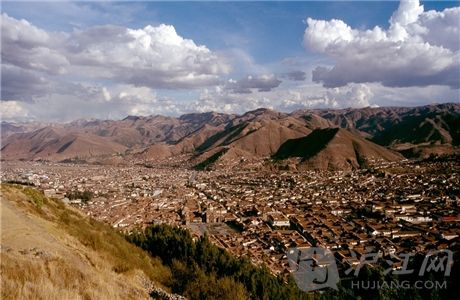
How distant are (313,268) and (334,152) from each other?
304 ft

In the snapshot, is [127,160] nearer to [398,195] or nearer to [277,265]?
[398,195]

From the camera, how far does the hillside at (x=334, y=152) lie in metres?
111


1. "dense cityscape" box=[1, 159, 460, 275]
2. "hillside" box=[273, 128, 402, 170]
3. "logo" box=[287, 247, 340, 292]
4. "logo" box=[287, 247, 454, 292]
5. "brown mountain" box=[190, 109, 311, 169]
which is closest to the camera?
"logo" box=[287, 247, 454, 292]

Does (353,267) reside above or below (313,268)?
above

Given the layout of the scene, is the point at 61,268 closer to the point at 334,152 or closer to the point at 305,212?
the point at 305,212

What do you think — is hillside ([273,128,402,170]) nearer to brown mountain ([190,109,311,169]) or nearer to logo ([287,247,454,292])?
brown mountain ([190,109,311,169])

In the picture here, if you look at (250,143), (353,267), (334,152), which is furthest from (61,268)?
(250,143)

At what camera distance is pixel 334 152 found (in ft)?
380

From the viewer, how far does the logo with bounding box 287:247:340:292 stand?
936 inches

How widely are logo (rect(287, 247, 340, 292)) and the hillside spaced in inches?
3096

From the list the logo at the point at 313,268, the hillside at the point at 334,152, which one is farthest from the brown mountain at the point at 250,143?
the logo at the point at 313,268

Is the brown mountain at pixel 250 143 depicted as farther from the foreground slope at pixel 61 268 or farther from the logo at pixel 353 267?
the foreground slope at pixel 61 268

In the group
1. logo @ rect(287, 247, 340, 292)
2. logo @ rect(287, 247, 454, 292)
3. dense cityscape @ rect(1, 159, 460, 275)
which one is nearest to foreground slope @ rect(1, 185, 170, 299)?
logo @ rect(287, 247, 340, 292)

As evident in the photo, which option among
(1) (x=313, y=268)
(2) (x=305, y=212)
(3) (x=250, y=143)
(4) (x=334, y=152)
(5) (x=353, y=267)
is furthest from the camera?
(3) (x=250, y=143)
